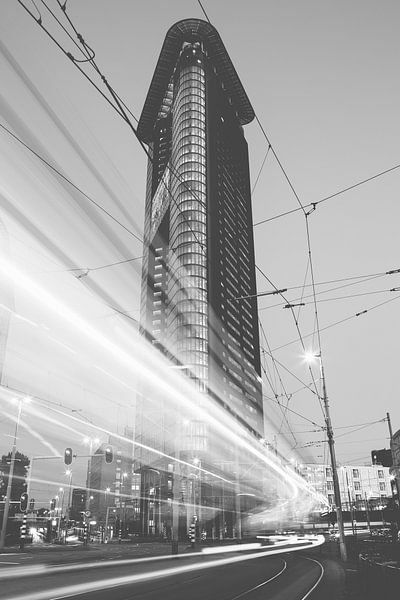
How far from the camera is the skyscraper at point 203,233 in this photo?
125 m

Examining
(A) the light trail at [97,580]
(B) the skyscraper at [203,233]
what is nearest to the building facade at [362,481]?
(B) the skyscraper at [203,233]

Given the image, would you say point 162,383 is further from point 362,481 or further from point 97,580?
point 97,580

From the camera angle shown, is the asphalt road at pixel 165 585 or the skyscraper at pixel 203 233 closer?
the asphalt road at pixel 165 585

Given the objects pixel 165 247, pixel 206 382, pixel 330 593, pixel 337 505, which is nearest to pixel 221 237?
pixel 165 247

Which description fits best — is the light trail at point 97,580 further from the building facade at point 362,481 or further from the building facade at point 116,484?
the building facade at point 116,484

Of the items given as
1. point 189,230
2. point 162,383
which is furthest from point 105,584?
point 189,230

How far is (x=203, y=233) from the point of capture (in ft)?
394

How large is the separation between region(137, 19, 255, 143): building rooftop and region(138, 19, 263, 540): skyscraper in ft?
1.14

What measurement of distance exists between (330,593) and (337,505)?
12.5m

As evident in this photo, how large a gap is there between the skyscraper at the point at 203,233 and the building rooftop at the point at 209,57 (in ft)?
1.14

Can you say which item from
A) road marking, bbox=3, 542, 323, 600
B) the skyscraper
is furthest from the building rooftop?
road marking, bbox=3, 542, 323, 600

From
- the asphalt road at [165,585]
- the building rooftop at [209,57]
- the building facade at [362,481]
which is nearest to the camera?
the asphalt road at [165,585]

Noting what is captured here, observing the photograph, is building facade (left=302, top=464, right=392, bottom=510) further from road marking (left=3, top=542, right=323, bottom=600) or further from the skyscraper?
road marking (left=3, top=542, right=323, bottom=600)

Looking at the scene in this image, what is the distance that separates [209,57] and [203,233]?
78.6 metres
